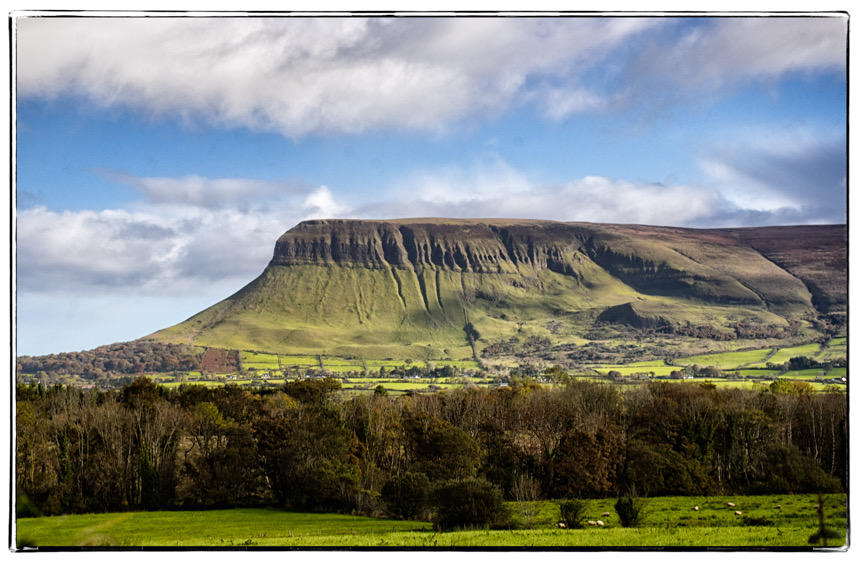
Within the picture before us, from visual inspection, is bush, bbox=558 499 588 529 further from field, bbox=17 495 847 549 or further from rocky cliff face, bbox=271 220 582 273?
rocky cliff face, bbox=271 220 582 273

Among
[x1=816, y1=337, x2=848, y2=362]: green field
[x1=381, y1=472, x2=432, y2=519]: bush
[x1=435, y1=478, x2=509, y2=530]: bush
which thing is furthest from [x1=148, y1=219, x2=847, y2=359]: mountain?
[x1=435, y1=478, x2=509, y2=530]: bush

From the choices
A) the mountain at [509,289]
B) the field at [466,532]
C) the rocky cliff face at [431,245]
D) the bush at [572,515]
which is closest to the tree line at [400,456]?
the field at [466,532]

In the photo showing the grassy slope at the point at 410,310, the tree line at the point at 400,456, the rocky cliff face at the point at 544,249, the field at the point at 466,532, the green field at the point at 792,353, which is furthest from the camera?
the rocky cliff face at the point at 544,249

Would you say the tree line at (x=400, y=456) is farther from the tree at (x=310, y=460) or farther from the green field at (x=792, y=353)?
the green field at (x=792, y=353)

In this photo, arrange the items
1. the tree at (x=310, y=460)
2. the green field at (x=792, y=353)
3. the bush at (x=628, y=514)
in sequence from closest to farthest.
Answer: the bush at (x=628, y=514), the tree at (x=310, y=460), the green field at (x=792, y=353)

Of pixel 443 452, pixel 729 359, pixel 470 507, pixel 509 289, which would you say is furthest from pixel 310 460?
pixel 509 289

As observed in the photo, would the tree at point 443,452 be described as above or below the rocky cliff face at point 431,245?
below
